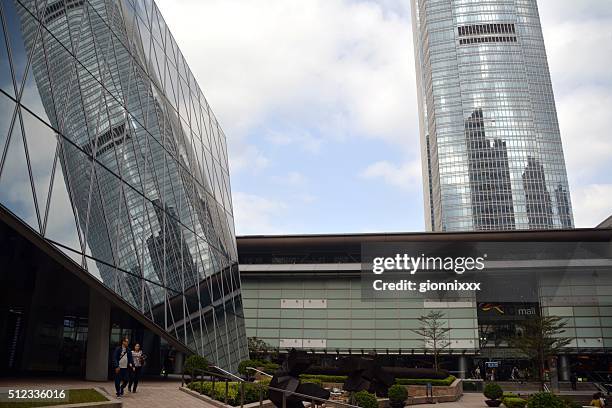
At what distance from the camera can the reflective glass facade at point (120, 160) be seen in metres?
12.8

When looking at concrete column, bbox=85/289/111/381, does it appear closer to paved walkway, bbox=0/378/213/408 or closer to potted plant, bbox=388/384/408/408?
paved walkway, bbox=0/378/213/408

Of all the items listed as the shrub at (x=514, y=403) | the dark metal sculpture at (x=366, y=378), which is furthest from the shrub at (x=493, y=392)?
the dark metal sculpture at (x=366, y=378)

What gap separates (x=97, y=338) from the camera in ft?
62.9

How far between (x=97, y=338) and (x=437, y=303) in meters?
42.1

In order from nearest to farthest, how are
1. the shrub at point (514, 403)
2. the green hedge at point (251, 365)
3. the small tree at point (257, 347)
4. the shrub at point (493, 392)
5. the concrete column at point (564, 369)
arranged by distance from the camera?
the green hedge at point (251, 365)
the shrub at point (514, 403)
the shrub at point (493, 392)
the small tree at point (257, 347)
the concrete column at point (564, 369)

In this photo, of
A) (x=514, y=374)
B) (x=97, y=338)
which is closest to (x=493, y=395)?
(x=97, y=338)

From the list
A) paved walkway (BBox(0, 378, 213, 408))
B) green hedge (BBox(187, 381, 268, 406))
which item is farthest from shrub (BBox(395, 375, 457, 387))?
paved walkway (BBox(0, 378, 213, 408))

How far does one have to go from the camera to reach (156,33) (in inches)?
1109

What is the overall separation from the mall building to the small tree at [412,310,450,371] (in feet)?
1.76

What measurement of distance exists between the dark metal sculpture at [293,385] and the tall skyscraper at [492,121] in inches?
4835

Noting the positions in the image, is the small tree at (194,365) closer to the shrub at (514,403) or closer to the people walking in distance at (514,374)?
the shrub at (514,403)

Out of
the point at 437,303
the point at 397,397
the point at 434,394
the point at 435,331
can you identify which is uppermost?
the point at 437,303

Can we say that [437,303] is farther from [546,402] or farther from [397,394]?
[546,402]

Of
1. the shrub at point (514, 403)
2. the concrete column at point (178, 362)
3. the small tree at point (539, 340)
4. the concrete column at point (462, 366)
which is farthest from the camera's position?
the concrete column at point (462, 366)
